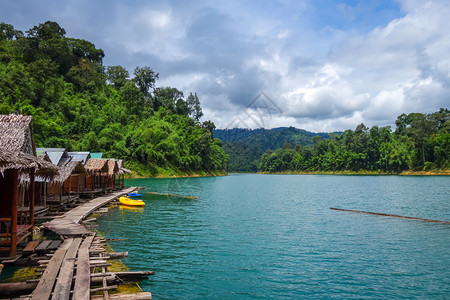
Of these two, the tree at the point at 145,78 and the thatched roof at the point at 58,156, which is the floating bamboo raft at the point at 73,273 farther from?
the tree at the point at 145,78

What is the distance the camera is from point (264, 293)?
10727 millimetres

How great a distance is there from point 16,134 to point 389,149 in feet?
425

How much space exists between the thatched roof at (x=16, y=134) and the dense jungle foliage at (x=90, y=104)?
47.0 m

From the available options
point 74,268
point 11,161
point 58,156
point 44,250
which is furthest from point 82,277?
point 58,156

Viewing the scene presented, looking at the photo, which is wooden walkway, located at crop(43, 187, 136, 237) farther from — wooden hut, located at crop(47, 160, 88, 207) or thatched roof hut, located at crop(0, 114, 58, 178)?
thatched roof hut, located at crop(0, 114, 58, 178)

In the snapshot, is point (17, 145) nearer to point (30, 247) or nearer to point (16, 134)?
point (16, 134)

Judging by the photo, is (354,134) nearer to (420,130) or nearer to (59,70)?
(420,130)

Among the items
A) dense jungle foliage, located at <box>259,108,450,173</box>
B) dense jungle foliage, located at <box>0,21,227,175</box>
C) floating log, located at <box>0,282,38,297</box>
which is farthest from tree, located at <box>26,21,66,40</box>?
dense jungle foliage, located at <box>259,108,450,173</box>

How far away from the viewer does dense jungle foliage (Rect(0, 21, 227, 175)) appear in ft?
226

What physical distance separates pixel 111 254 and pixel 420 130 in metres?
120

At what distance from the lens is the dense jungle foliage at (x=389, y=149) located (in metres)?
103

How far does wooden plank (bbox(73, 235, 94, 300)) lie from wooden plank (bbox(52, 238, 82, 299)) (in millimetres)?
185

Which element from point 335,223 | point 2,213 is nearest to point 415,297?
point 335,223

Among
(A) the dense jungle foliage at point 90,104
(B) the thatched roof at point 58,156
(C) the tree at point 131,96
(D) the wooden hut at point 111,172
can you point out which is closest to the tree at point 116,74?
(A) the dense jungle foliage at point 90,104
